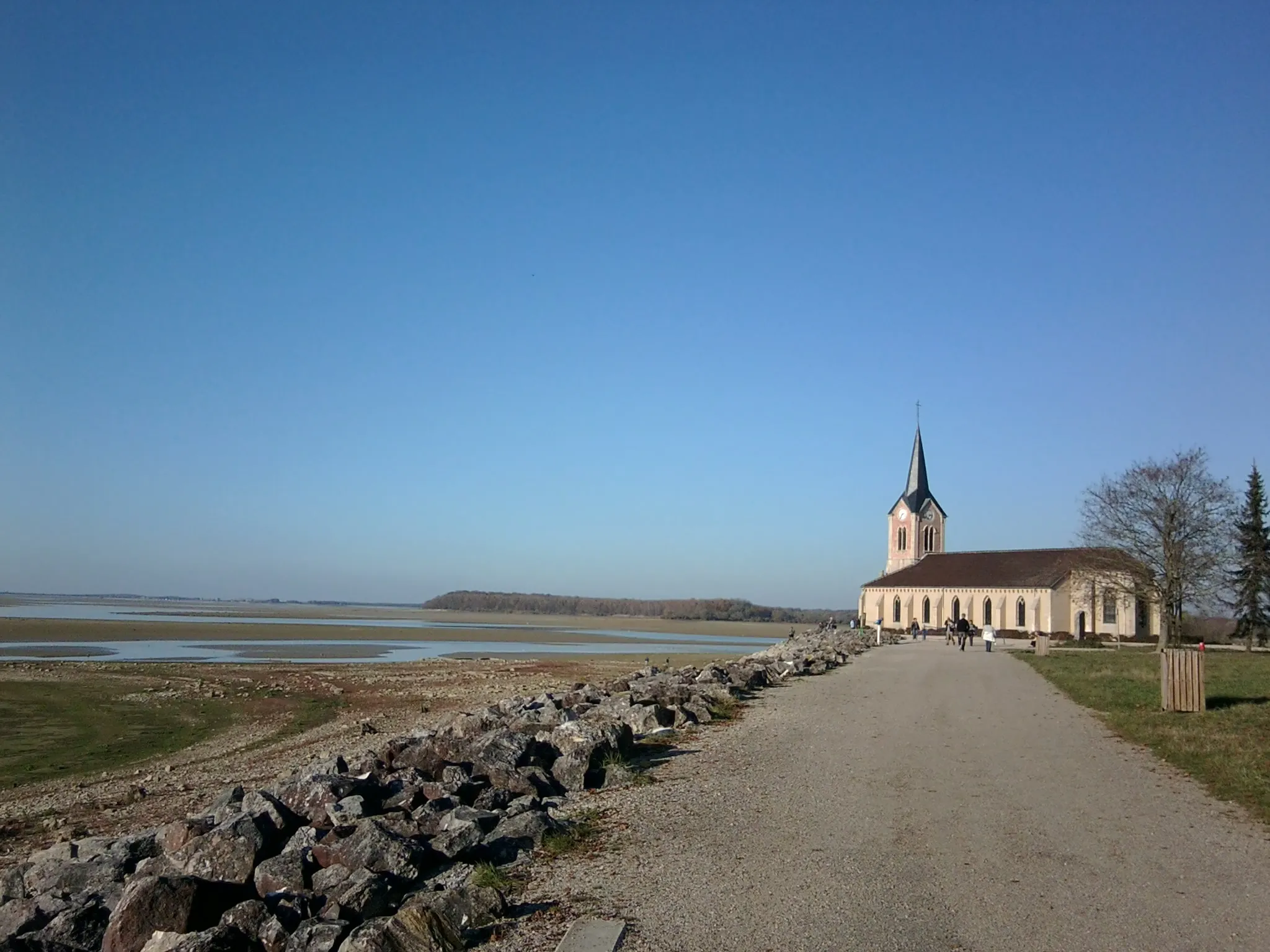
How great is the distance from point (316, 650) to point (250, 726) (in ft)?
97.2

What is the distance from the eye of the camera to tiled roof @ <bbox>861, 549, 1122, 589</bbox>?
223 ft

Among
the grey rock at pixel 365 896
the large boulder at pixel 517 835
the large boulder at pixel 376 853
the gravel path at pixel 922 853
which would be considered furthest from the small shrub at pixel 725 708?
the grey rock at pixel 365 896

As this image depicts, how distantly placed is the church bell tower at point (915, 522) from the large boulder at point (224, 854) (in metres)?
80.5

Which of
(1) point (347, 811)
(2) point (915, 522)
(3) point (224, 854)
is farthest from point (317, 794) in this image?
(2) point (915, 522)

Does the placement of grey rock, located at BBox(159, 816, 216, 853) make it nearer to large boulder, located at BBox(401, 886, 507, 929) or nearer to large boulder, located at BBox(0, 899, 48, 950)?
large boulder, located at BBox(0, 899, 48, 950)

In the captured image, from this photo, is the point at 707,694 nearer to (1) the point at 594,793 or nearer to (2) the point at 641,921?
(1) the point at 594,793

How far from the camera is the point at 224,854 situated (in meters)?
7.57

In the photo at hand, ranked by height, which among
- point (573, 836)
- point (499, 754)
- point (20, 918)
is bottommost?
point (20, 918)

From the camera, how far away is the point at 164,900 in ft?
20.8

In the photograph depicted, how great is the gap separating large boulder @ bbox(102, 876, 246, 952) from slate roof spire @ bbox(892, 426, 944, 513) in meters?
83.6

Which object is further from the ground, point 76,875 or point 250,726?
point 76,875

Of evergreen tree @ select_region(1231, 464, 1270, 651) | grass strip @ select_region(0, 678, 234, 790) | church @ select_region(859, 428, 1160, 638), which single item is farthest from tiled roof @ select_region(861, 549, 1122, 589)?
grass strip @ select_region(0, 678, 234, 790)

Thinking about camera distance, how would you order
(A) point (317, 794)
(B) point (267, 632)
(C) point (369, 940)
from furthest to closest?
(B) point (267, 632)
(A) point (317, 794)
(C) point (369, 940)

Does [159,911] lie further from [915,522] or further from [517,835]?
[915,522]
